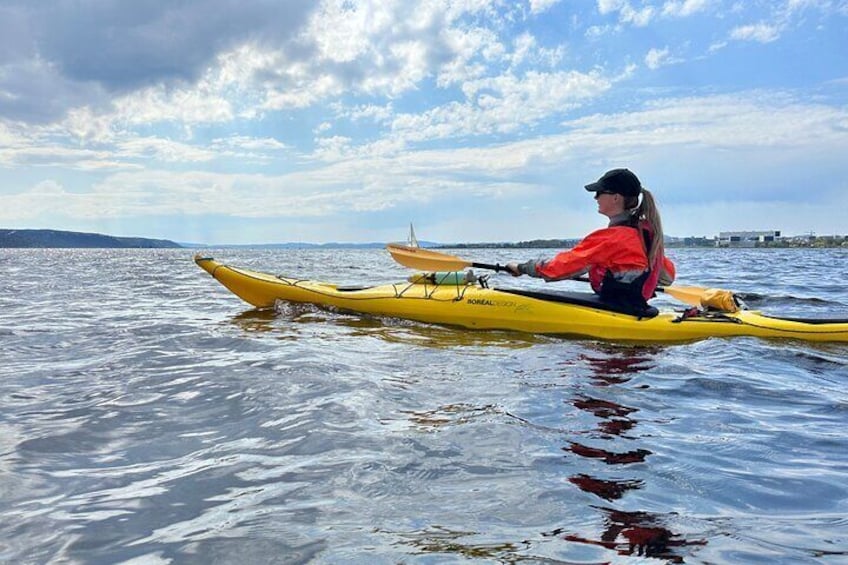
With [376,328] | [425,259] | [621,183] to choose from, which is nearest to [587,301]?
[621,183]

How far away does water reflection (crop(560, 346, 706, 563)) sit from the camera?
2.41 m

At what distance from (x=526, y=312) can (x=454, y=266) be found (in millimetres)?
1490

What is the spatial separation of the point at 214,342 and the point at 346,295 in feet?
8.65

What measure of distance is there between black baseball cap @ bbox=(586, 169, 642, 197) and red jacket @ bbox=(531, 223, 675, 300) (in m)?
0.39

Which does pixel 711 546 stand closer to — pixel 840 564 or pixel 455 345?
pixel 840 564

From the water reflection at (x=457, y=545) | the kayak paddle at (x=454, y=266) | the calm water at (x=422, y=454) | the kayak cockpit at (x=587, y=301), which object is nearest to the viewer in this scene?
the water reflection at (x=457, y=545)

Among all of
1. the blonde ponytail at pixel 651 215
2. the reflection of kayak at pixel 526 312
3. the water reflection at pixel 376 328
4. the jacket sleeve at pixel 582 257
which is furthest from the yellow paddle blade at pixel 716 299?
the water reflection at pixel 376 328

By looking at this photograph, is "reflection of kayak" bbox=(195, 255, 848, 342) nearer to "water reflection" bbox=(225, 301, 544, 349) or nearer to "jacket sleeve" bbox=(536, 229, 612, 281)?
"water reflection" bbox=(225, 301, 544, 349)

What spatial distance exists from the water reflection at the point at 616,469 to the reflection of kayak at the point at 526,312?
5.35 feet

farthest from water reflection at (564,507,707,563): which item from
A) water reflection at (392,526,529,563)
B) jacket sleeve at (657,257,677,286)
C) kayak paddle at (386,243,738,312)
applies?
jacket sleeve at (657,257,677,286)

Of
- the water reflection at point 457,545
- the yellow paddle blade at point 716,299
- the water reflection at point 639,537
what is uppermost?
the yellow paddle blade at point 716,299

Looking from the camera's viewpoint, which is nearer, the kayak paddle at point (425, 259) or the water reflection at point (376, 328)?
the water reflection at point (376, 328)

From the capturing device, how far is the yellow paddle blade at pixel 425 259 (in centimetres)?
923

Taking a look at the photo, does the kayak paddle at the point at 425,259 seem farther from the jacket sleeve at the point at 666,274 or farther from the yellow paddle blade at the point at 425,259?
the jacket sleeve at the point at 666,274
